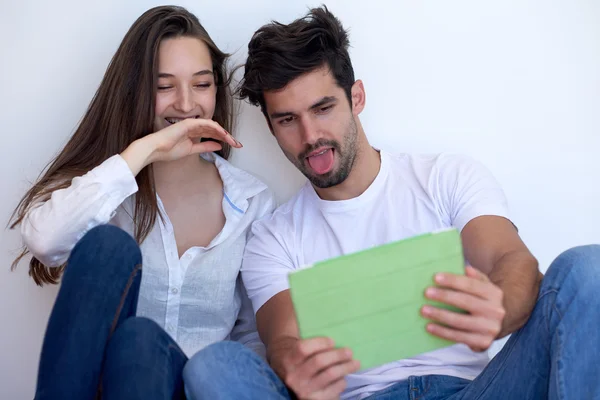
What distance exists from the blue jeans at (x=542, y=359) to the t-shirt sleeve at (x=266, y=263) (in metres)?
0.37

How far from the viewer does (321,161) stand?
5.36 feet

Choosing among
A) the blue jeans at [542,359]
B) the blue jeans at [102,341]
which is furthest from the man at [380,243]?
the blue jeans at [102,341]

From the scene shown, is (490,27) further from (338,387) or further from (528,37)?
(338,387)

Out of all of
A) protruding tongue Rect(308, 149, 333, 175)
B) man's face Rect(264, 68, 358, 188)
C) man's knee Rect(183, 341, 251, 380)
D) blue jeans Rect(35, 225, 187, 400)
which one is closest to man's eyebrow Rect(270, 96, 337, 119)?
man's face Rect(264, 68, 358, 188)

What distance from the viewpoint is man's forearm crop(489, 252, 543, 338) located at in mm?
1196

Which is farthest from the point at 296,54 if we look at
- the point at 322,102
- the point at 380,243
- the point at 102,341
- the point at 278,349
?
the point at 102,341

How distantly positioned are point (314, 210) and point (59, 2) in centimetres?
100

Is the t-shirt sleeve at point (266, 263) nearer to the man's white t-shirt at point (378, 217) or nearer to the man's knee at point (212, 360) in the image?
the man's white t-shirt at point (378, 217)

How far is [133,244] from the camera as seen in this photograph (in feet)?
4.43

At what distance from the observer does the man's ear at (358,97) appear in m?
1.76

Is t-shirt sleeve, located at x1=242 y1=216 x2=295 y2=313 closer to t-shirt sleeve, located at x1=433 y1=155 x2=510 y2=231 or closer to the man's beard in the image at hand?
the man's beard

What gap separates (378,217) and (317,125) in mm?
279

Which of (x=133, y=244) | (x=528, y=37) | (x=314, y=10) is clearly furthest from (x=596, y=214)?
(x=133, y=244)

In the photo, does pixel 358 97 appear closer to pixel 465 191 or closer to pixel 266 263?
pixel 465 191
